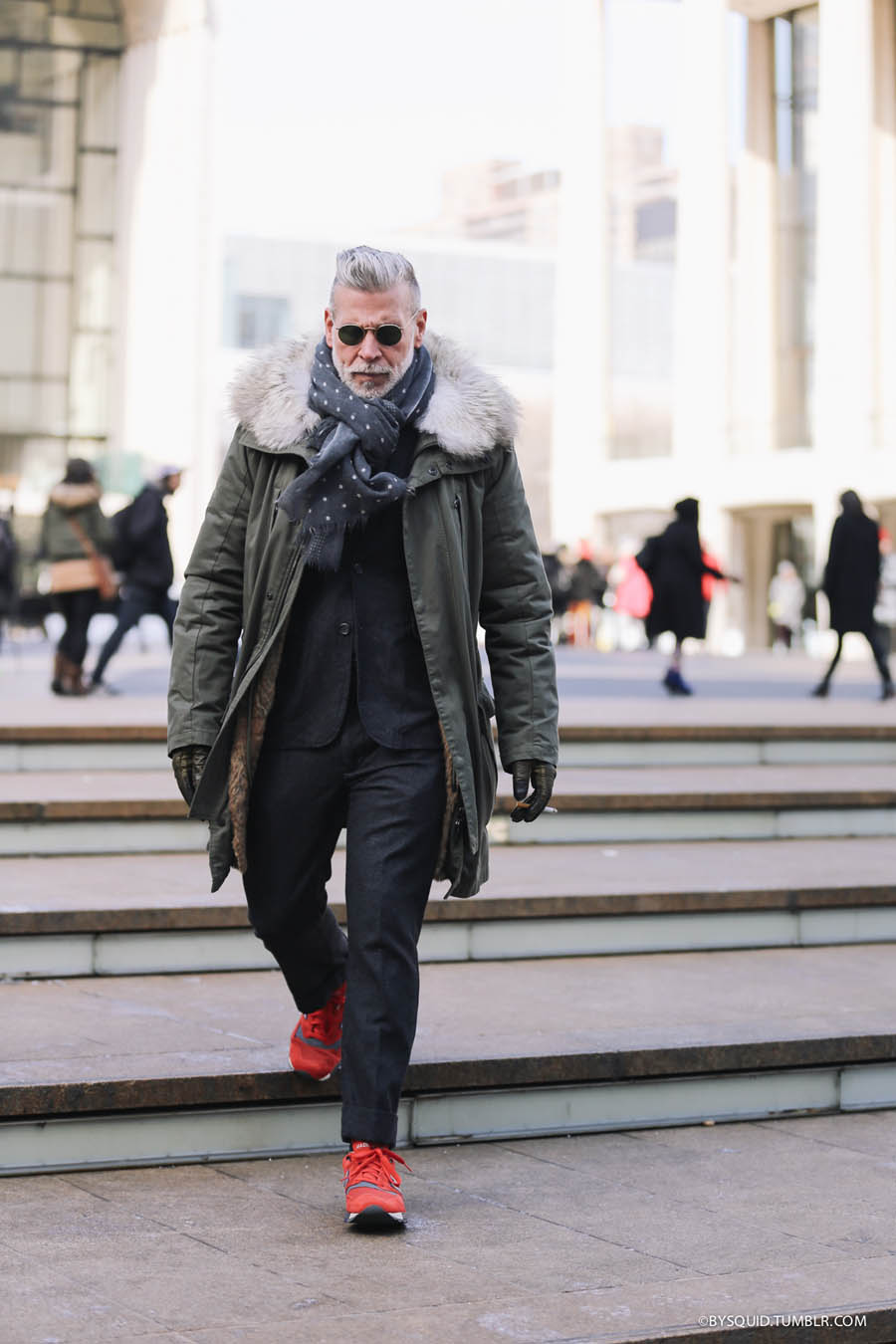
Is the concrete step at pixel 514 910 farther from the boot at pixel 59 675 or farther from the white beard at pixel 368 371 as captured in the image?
the boot at pixel 59 675

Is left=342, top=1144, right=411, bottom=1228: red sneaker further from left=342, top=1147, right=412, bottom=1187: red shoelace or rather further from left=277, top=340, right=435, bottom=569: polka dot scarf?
left=277, top=340, right=435, bottom=569: polka dot scarf

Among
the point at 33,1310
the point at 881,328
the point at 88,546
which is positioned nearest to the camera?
the point at 33,1310

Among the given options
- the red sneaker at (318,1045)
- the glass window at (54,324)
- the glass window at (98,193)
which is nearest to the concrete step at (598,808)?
the red sneaker at (318,1045)

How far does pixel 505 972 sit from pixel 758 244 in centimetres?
3915

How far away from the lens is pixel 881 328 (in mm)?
38156

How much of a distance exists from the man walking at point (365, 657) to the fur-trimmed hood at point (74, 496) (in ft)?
28.9

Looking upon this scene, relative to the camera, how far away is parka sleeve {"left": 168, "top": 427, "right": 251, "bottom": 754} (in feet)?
13.5

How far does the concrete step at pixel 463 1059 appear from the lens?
4492 millimetres

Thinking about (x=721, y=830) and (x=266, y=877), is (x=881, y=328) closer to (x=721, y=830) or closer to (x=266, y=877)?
(x=721, y=830)

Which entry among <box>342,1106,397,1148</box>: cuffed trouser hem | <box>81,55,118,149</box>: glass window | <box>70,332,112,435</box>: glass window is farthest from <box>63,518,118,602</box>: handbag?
<box>81,55,118,149</box>: glass window

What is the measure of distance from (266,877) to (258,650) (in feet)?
1.63

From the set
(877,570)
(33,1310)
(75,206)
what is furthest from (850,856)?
(75,206)

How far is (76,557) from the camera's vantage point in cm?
→ 1270

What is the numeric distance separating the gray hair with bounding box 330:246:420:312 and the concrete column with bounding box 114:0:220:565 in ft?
107
